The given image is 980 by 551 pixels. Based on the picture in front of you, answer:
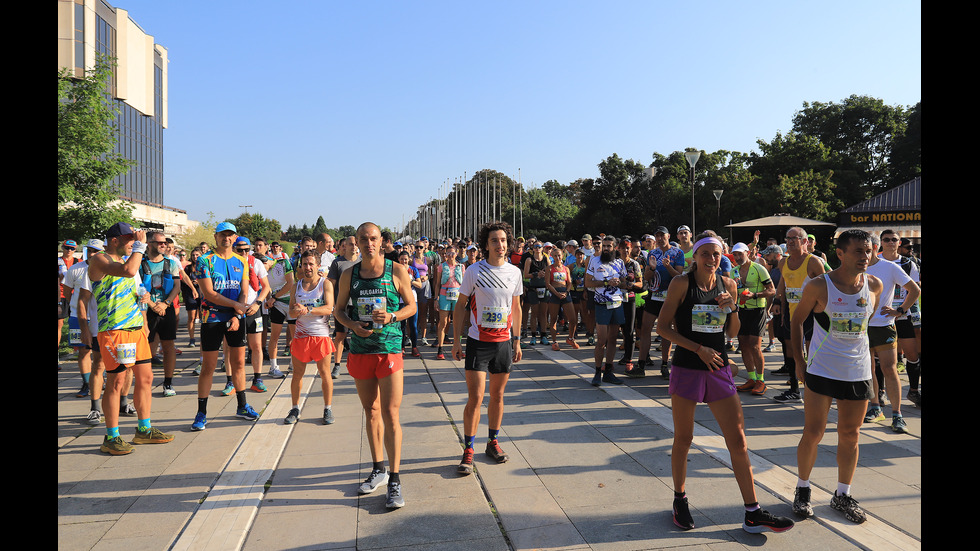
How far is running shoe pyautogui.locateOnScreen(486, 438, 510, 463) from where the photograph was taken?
4953 mm

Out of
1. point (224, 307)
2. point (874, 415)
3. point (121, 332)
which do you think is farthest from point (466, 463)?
point (874, 415)

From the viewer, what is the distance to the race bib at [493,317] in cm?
491

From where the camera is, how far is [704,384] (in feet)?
12.0

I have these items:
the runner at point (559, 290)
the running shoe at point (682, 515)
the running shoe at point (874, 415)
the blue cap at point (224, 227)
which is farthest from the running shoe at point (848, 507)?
the runner at point (559, 290)

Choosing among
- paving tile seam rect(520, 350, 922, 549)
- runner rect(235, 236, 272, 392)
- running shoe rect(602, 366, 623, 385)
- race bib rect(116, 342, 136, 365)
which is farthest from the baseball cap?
running shoe rect(602, 366, 623, 385)

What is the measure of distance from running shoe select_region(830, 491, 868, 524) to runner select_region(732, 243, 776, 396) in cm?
354

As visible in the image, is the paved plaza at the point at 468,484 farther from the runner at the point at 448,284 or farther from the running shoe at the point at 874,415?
the runner at the point at 448,284

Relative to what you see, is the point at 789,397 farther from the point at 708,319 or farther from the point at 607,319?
the point at 708,319

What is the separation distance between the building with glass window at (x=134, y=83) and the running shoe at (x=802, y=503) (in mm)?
37502

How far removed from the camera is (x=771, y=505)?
12.9ft

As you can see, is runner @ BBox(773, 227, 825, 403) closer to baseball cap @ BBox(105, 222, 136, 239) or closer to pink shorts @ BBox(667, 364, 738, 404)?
pink shorts @ BBox(667, 364, 738, 404)
